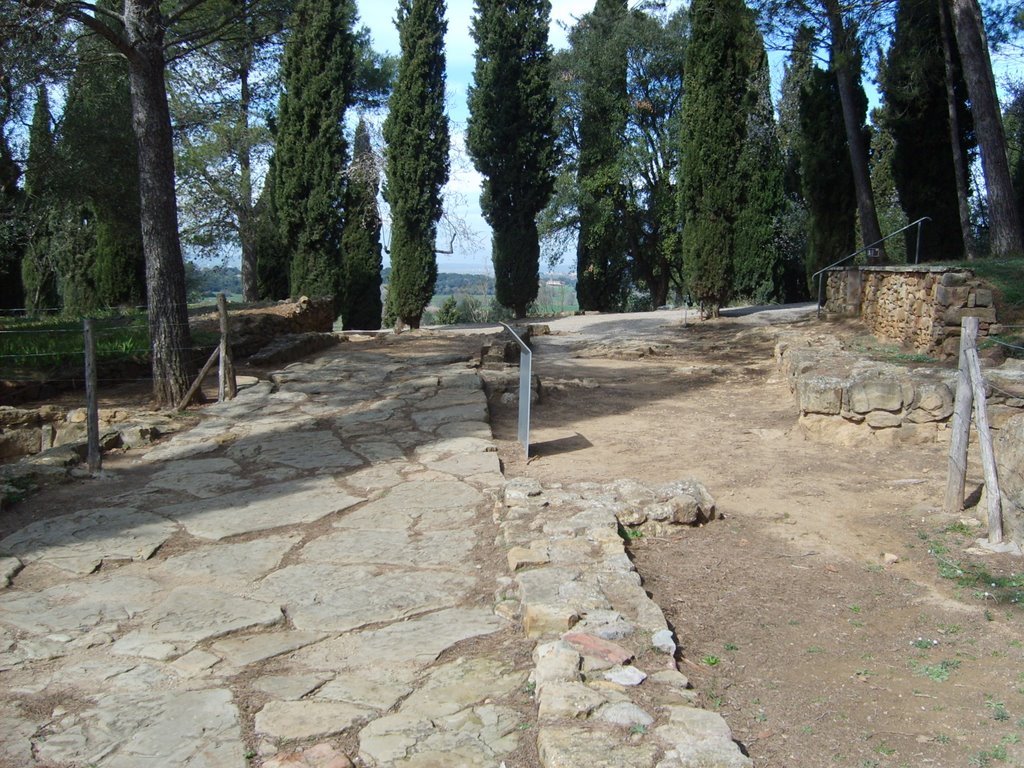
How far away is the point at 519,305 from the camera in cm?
2153

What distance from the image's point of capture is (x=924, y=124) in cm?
1683

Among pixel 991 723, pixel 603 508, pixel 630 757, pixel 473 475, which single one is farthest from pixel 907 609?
pixel 473 475

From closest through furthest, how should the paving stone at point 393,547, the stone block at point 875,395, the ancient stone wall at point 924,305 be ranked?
the paving stone at point 393,547
the stone block at point 875,395
the ancient stone wall at point 924,305

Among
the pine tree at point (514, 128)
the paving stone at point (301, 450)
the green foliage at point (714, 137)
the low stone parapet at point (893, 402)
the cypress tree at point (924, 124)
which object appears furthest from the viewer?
the pine tree at point (514, 128)

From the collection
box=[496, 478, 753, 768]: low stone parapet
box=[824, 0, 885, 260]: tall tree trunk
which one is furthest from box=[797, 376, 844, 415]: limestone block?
box=[824, 0, 885, 260]: tall tree trunk

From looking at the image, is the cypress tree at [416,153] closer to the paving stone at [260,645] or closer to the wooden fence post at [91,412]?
the wooden fence post at [91,412]

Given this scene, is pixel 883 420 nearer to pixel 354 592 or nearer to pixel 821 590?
pixel 821 590

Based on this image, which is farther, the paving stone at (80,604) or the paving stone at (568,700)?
the paving stone at (80,604)

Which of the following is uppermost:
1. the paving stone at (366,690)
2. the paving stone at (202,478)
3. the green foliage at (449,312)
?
the green foliage at (449,312)

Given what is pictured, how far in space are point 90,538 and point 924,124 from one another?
56.6 feet

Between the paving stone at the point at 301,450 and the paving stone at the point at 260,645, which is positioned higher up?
the paving stone at the point at 301,450

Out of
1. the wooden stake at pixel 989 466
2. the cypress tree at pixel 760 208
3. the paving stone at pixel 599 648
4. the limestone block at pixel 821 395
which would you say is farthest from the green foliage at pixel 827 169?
the paving stone at pixel 599 648

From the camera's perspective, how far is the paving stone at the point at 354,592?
12.4ft

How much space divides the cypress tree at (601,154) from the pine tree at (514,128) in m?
4.43
